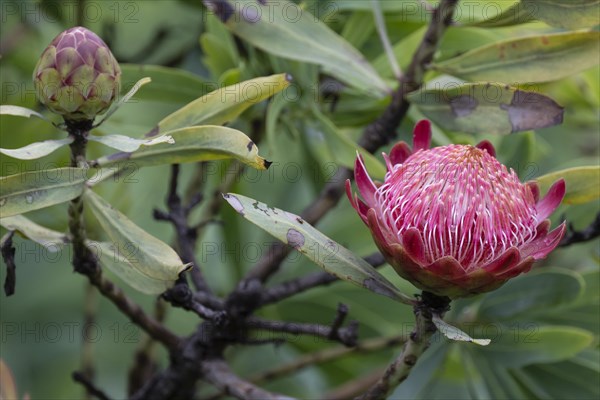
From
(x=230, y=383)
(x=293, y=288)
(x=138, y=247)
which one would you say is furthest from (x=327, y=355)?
(x=138, y=247)

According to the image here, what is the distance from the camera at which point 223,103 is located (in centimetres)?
136

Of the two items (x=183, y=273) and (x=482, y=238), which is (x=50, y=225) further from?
(x=482, y=238)

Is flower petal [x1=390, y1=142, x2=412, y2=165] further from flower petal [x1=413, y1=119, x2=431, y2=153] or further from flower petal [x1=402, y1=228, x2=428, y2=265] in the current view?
flower petal [x1=402, y1=228, x2=428, y2=265]

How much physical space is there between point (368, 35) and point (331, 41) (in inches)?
10.8

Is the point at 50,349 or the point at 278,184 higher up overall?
the point at 278,184

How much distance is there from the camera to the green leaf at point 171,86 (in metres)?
1.78

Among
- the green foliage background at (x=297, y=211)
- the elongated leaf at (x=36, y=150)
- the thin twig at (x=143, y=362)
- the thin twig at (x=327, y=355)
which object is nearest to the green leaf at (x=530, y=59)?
the green foliage background at (x=297, y=211)

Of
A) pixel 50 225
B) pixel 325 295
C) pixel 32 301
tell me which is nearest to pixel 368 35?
pixel 325 295

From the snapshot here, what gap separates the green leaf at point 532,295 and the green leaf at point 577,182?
25 cm

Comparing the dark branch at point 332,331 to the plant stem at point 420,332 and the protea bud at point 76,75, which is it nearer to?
the plant stem at point 420,332

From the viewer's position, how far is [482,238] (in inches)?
47.6

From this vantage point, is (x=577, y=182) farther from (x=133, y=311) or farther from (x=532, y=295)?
(x=133, y=311)

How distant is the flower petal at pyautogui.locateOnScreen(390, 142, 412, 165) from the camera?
4.58 ft

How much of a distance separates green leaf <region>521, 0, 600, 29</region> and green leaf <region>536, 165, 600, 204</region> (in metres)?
0.26
